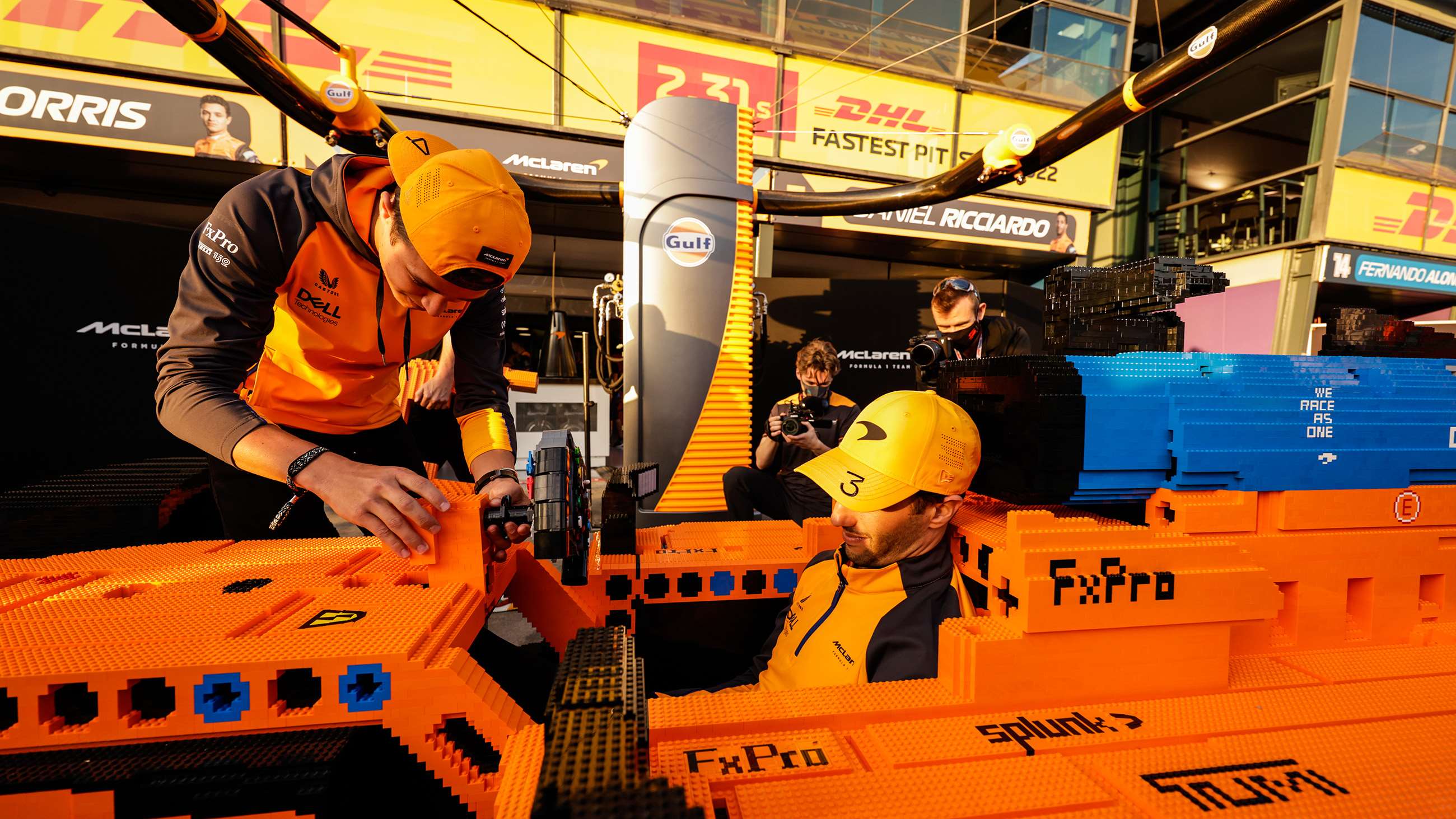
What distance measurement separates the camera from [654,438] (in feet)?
10.4

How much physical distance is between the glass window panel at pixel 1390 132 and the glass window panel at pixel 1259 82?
1048 mm

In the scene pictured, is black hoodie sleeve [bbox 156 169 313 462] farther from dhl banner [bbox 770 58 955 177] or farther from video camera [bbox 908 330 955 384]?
dhl banner [bbox 770 58 955 177]

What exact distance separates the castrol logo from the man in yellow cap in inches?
74.9

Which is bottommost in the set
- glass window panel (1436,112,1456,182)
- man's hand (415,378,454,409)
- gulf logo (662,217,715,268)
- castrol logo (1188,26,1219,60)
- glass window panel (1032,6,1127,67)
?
man's hand (415,378,454,409)

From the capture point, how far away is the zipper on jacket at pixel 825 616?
1.39 metres

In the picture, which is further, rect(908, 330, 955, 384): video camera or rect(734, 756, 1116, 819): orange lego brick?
rect(908, 330, 955, 384): video camera

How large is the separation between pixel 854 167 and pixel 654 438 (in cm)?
528

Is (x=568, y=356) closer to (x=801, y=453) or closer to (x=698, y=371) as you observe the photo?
(x=698, y=371)

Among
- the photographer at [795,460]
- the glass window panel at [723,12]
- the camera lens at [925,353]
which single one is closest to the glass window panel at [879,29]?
the glass window panel at [723,12]

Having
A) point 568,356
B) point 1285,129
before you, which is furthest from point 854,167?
point 1285,129

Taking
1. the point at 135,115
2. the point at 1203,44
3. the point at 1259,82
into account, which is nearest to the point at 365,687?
the point at 1203,44

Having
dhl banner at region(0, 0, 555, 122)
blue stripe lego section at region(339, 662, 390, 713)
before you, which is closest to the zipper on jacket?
blue stripe lego section at region(339, 662, 390, 713)

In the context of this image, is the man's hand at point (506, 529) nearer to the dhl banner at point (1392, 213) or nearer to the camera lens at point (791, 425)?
the camera lens at point (791, 425)

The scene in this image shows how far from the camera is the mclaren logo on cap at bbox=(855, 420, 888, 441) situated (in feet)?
4.22
